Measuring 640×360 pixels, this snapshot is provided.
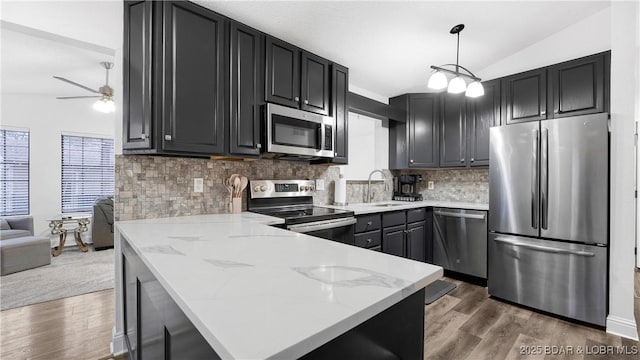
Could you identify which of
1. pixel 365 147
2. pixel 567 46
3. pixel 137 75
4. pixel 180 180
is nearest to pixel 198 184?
pixel 180 180

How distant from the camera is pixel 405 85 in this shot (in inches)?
150

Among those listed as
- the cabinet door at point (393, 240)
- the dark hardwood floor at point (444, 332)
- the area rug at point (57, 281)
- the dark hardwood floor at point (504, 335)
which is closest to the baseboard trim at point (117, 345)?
the dark hardwood floor at point (444, 332)

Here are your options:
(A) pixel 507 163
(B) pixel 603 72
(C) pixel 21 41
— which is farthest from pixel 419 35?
(C) pixel 21 41

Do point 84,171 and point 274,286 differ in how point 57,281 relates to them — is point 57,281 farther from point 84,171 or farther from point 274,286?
point 274,286

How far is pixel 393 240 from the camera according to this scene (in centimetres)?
316

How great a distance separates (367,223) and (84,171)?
556cm

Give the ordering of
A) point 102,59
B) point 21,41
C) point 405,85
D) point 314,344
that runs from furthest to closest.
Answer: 1. point 405,85
2. point 102,59
3. point 21,41
4. point 314,344

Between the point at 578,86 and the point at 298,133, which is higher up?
the point at 578,86

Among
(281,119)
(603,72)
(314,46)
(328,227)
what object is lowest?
(328,227)

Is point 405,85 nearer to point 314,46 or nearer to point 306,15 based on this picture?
point 314,46

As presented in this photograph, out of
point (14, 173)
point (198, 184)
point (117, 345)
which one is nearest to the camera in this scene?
point (117, 345)

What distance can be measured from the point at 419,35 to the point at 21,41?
4.05 m

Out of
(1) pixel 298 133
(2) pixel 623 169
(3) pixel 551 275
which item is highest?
(1) pixel 298 133

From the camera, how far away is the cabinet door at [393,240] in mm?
3072
